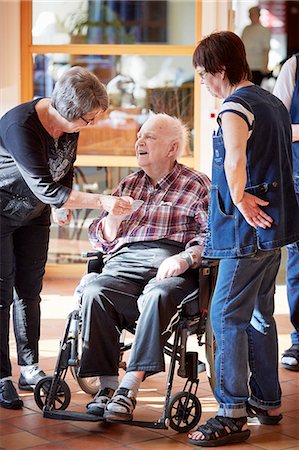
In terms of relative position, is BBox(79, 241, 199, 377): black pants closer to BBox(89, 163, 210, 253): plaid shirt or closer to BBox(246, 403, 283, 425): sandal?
BBox(89, 163, 210, 253): plaid shirt

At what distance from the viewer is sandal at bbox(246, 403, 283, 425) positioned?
3.44 meters

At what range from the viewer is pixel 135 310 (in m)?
3.47

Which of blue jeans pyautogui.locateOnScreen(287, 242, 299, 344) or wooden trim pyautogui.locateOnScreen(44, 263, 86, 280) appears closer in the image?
blue jeans pyautogui.locateOnScreen(287, 242, 299, 344)

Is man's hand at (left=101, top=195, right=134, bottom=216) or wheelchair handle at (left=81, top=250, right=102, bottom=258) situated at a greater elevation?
man's hand at (left=101, top=195, right=134, bottom=216)

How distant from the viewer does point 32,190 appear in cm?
339

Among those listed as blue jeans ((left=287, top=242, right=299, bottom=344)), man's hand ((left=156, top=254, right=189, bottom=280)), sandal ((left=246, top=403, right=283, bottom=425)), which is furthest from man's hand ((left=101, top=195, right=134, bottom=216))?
blue jeans ((left=287, top=242, right=299, bottom=344))

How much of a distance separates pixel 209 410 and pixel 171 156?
0.98 meters

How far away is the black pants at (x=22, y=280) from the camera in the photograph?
3615mm

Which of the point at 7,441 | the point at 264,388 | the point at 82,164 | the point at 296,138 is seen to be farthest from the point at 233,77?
the point at 82,164

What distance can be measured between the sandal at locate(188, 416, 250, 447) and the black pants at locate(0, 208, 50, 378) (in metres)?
0.86

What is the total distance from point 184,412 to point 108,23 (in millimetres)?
3787

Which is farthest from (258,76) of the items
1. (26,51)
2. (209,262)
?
(209,262)

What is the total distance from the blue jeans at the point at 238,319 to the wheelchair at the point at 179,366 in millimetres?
138

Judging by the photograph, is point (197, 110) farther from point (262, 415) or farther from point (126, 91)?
point (262, 415)
